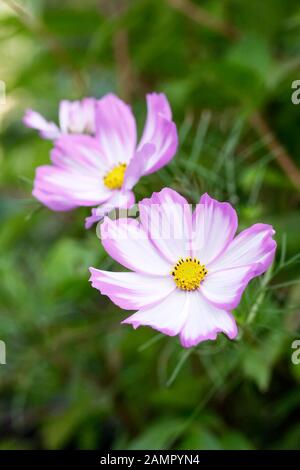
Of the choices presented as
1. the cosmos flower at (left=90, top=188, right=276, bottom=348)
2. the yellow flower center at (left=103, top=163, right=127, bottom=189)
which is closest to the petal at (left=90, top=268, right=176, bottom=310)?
the cosmos flower at (left=90, top=188, right=276, bottom=348)

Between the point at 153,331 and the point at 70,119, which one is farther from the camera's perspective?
the point at 153,331

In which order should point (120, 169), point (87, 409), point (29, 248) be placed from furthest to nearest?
point (29, 248) → point (87, 409) → point (120, 169)

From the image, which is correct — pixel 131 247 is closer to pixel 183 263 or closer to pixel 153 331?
pixel 183 263

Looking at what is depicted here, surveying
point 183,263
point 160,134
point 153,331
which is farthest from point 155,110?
point 153,331

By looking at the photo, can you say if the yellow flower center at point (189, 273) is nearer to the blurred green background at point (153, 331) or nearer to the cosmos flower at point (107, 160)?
the cosmos flower at point (107, 160)

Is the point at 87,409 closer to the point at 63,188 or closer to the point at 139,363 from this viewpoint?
the point at 139,363

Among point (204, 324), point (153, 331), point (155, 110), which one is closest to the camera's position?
point (204, 324)
